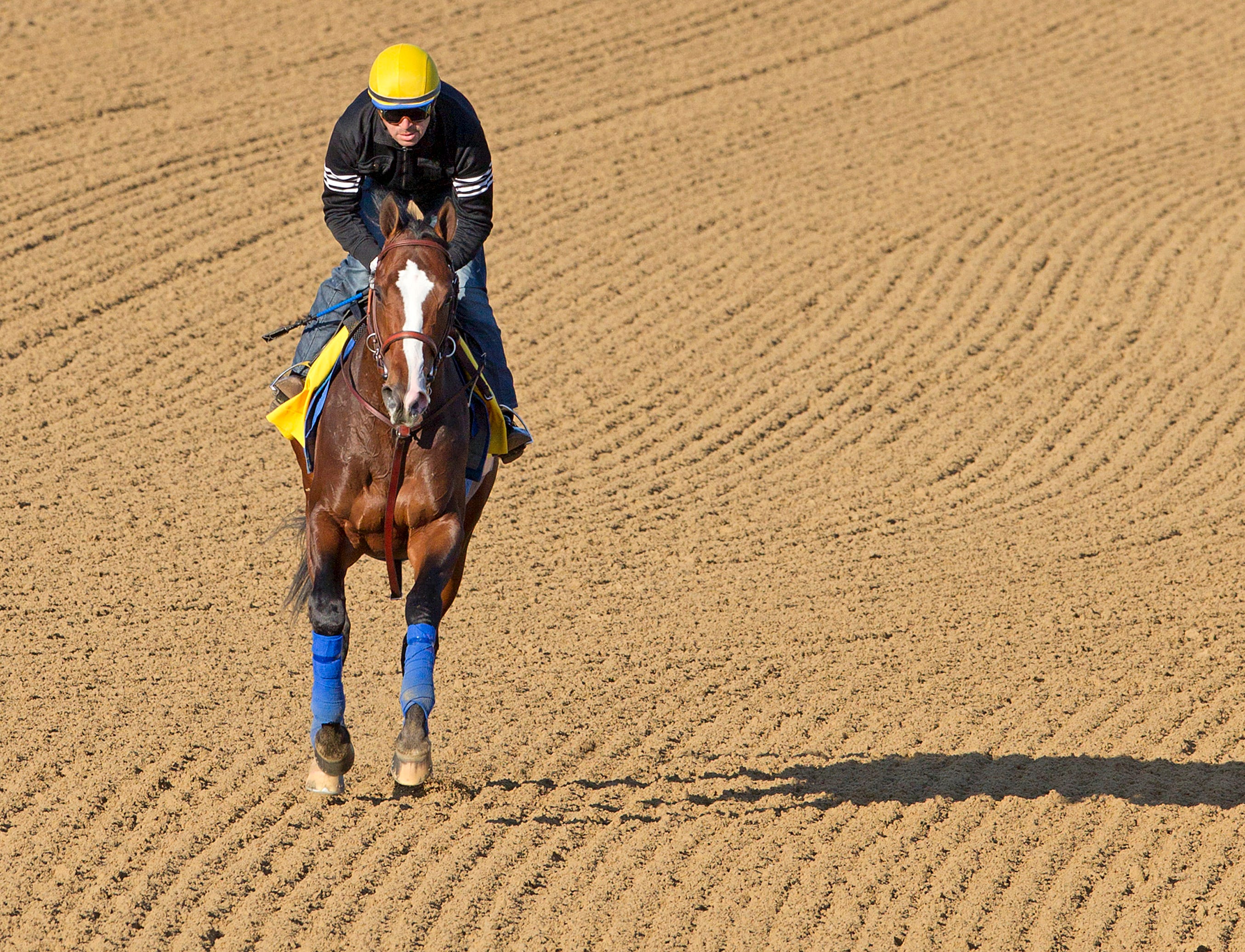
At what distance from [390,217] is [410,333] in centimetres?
64

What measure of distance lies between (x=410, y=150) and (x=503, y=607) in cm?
332

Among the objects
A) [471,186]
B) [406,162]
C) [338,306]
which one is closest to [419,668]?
[338,306]

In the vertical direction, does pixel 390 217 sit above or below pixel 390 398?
above

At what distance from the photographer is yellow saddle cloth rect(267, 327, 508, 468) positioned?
6410 mm

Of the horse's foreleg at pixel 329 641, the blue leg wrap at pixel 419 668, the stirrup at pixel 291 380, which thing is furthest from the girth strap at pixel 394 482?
the stirrup at pixel 291 380

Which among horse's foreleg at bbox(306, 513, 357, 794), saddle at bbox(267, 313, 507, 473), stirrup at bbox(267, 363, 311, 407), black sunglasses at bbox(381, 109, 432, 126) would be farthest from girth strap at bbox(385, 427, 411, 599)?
black sunglasses at bbox(381, 109, 432, 126)

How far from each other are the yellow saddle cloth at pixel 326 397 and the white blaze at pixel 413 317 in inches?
27.9

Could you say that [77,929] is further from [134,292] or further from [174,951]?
[134,292]

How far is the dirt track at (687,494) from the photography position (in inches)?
234

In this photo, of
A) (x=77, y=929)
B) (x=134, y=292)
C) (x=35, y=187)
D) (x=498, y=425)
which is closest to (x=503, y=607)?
(x=498, y=425)

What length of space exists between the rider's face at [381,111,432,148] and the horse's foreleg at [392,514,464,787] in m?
1.67

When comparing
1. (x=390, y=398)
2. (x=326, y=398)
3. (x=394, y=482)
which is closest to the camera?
(x=390, y=398)

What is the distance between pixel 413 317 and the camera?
18.2 ft

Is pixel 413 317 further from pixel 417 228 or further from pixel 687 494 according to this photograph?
pixel 687 494
